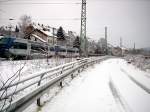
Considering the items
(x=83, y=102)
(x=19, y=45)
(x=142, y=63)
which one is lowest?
(x=142, y=63)

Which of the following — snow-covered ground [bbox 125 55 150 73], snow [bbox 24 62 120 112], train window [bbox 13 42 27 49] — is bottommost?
snow-covered ground [bbox 125 55 150 73]

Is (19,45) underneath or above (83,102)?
above

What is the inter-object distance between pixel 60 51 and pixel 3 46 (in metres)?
16.2

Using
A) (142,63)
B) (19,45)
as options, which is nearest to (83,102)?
(19,45)

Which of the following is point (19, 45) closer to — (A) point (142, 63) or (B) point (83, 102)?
(A) point (142, 63)

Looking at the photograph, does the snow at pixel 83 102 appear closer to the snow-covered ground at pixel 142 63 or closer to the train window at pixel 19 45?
the snow-covered ground at pixel 142 63

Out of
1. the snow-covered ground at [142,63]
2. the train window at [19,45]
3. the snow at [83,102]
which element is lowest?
the snow-covered ground at [142,63]

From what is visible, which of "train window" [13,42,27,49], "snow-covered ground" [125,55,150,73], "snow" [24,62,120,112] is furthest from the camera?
→ "train window" [13,42,27,49]

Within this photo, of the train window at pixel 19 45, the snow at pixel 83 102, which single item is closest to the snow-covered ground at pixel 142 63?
the snow at pixel 83 102

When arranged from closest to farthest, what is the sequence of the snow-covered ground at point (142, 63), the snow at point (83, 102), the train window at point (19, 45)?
the snow at point (83, 102)
the snow-covered ground at point (142, 63)
the train window at point (19, 45)

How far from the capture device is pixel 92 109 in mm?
5215

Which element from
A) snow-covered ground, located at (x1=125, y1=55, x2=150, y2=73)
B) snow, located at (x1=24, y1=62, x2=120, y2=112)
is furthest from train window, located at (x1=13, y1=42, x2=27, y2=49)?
snow, located at (x1=24, y1=62, x2=120, y2=112)

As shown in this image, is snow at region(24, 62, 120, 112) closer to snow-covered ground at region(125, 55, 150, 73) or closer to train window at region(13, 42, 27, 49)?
snow-covered ground at region(125, 55, 150, 73)

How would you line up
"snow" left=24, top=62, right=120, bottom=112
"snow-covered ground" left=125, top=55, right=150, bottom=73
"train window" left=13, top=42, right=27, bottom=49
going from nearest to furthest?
"snow" left=24, top=62, right=120, bottom=112
"snow-covered ground" left=125, top=55, right=150, bottom=73
"train window" left=13, top=42, right=27, bottom=49
